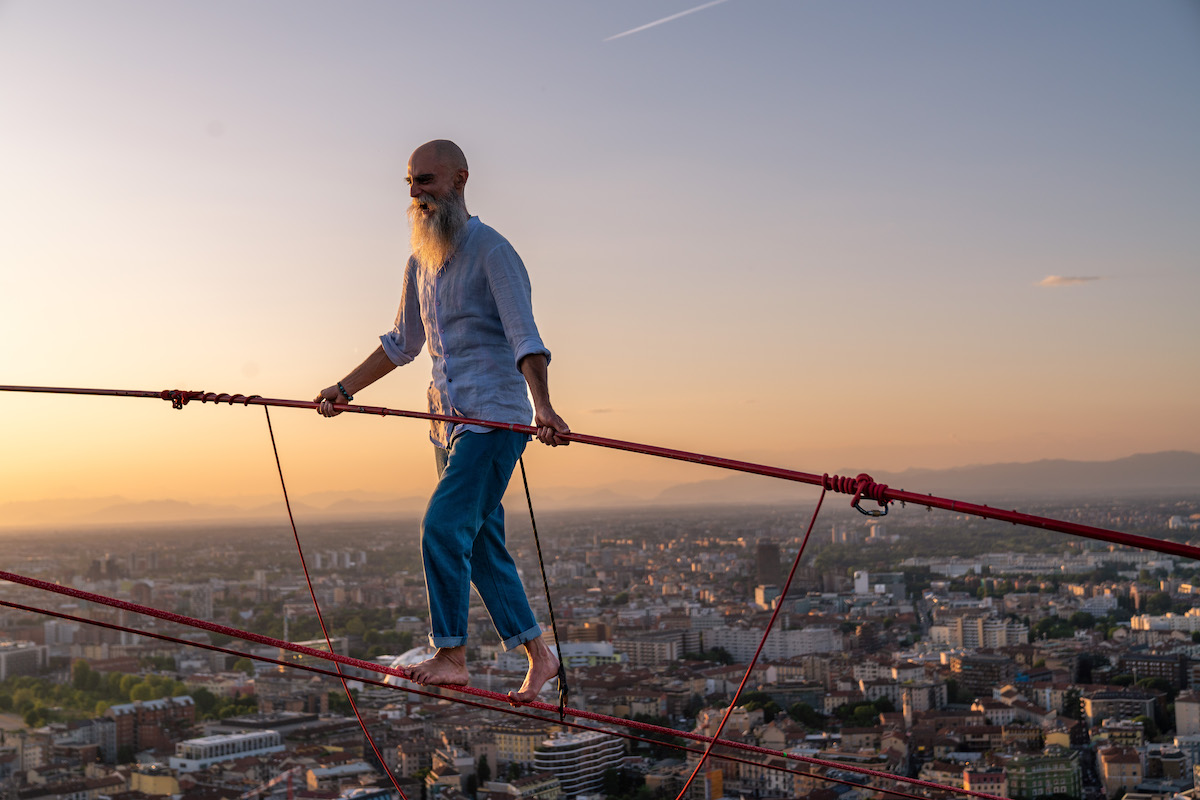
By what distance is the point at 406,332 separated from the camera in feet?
8.74

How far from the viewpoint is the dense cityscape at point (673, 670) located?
1104 inches

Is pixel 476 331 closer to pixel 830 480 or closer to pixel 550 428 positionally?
pixel 550 428

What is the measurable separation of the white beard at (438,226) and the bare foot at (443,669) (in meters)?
0.78

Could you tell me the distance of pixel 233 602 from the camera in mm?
43000

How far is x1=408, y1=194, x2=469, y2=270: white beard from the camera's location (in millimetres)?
2391

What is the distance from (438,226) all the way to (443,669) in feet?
2.89

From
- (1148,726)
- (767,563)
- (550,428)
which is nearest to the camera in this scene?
(550,428)

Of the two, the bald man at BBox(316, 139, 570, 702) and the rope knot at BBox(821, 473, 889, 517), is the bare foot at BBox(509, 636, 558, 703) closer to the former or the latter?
the bald man at BBox(316, 139, 570, 702)

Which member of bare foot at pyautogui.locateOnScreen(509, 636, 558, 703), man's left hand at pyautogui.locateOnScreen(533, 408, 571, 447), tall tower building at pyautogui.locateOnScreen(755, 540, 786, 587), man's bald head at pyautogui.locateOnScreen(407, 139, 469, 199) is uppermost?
man's bald head at pyautogui.locateOnScreen(407, 139, 469, 199)

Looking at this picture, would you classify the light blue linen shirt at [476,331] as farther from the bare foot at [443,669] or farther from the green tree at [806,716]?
the green tree at [806,716]

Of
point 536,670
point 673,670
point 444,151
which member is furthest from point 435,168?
point 673,670

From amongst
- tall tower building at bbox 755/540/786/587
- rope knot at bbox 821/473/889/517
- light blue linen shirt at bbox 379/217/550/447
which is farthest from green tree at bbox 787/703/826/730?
rope knot at bbox 821/473/889/517

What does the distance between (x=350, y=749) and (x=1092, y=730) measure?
18138 mm

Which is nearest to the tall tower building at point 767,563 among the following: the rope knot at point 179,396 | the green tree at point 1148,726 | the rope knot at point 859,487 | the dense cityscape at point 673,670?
the dense cityscape at point 673,670
